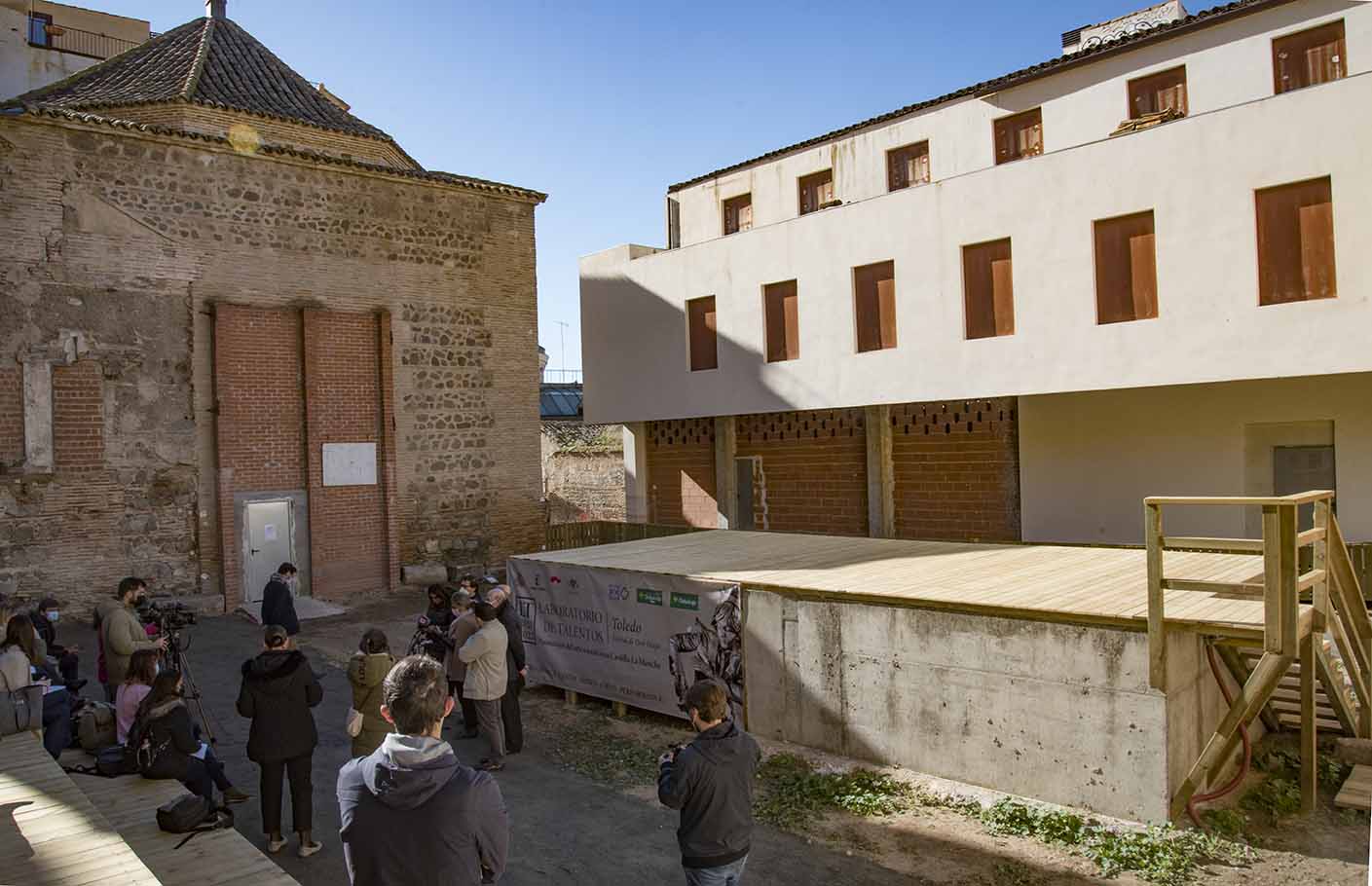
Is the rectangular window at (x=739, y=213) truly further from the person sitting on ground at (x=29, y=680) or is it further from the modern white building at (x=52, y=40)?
the modern white building at (x=52, y=40)

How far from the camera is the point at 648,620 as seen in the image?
32.5 feet

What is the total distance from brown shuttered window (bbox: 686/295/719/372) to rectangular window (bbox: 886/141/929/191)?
4.69m

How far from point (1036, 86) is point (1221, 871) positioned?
1538cm

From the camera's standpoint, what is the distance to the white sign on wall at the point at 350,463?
57.1 ft

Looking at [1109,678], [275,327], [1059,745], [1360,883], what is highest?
[275,327]

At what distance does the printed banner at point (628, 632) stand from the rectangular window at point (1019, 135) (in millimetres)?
12393

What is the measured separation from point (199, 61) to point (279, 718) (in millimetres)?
18545

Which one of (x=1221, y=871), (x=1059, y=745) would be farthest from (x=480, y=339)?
(x=1221, y=871)

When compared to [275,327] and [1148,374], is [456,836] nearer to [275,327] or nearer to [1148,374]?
[1148,374]

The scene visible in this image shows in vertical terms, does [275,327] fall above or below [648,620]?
above

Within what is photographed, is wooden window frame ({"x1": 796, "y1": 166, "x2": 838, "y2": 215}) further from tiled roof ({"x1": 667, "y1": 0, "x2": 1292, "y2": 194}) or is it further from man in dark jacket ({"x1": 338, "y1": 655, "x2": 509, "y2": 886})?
man in dark jacket ({"x1": 338, "y1": 655, "x2": 509, "y2": 886})

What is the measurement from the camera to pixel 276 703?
6.21 metres

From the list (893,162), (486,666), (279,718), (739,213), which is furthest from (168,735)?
(739,213)

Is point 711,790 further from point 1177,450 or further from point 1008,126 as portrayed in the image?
point 1008,126
